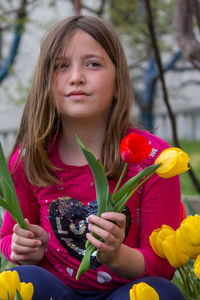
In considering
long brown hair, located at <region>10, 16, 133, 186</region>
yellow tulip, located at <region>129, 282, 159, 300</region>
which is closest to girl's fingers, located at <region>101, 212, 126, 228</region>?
yellow tulip, located at <region>129, 282, 159, 300</region>

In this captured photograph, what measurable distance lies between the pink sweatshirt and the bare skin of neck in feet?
0.08

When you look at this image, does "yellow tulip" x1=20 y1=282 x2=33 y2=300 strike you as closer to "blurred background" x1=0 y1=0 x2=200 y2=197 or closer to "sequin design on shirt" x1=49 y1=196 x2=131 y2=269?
"sequin design on shirt" x1=49 y1=196 x2=131 y2=269

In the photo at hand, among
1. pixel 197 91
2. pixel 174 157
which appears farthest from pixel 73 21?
pixel 197 91

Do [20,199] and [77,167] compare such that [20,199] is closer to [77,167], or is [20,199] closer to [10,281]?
[77,167]

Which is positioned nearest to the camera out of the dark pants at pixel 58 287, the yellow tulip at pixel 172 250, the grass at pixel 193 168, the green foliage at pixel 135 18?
the yellow tulip at pixel 172 250

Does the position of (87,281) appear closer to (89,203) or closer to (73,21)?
(89,203)

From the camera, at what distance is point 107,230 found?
0.71 m

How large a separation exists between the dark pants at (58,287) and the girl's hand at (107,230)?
17 centimetres

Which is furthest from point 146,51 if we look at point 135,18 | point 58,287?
point 58,287

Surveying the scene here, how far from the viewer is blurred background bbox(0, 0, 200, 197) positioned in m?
1.70

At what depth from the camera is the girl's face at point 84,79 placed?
96 centimetres

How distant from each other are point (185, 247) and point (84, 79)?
1.37 feet

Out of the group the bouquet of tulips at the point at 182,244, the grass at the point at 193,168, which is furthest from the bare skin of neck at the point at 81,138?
the grass at the point at 193,168

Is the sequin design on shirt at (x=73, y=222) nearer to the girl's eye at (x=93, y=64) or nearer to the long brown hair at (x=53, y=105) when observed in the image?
the long brown hair at (x=53, y=105)
